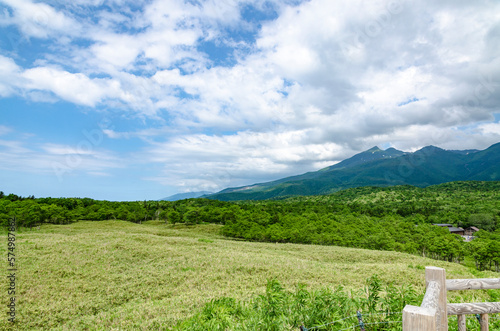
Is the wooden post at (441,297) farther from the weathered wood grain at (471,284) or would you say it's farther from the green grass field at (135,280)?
the green grass field at (135,280)

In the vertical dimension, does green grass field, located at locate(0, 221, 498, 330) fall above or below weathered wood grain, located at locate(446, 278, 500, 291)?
below

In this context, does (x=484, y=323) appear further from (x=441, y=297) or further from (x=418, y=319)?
(x=418, y=319)

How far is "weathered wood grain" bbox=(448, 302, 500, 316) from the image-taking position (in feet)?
19.7

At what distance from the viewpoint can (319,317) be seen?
27.6 feet

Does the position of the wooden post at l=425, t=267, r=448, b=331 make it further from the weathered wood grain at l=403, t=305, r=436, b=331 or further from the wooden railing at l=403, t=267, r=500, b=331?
the weathered wood grain at l=403, t=305, r=436, b=331

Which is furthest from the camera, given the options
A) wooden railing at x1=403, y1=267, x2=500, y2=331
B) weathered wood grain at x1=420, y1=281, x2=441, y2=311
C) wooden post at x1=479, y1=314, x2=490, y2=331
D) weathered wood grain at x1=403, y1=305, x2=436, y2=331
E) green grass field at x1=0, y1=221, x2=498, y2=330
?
green grass field at x1=0, y1=221, x2=498, y2=330

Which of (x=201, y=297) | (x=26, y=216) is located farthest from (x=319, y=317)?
(x=26, y=216)

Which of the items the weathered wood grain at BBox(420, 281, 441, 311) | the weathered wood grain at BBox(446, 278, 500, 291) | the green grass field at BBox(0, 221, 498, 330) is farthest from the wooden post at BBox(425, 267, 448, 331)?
the green grass field at BBox(0, 221, 498, 330)

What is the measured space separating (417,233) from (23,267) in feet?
320

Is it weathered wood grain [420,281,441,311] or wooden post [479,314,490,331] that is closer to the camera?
weathered wood grain [420,281,441,311]

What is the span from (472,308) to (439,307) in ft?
4.98

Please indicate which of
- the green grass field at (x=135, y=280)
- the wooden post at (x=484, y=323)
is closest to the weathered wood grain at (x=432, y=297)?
the wooden post at (x=484, y=323)

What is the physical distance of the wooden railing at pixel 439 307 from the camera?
115 inches

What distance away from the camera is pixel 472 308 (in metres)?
6.11
